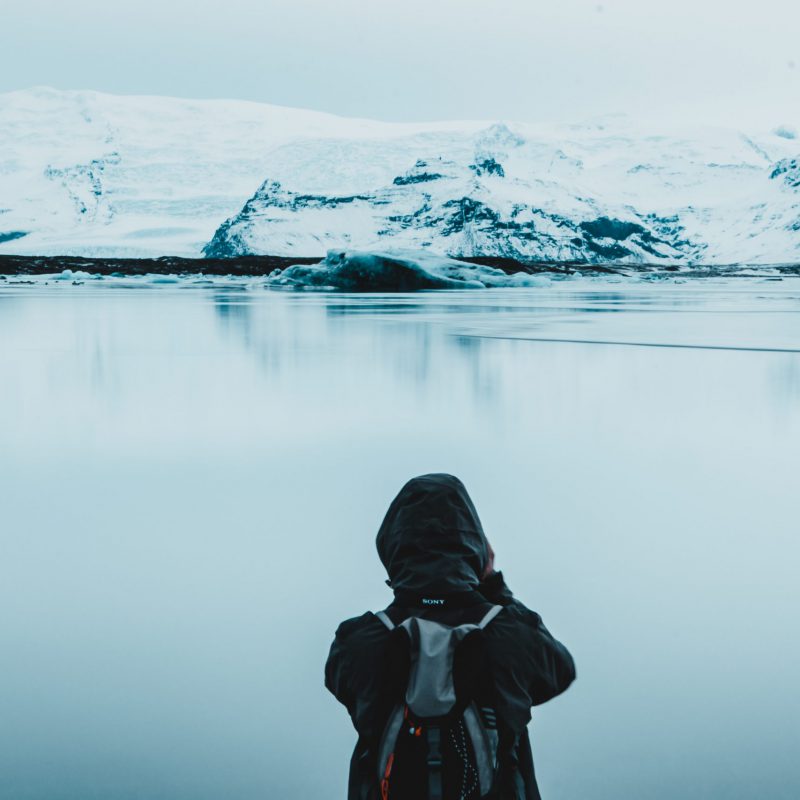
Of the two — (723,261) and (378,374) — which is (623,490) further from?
(723,261)

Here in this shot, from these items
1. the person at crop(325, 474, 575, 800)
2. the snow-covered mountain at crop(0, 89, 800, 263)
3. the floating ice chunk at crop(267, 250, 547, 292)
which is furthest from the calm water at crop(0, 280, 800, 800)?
the snow-covered mountain at crop(0, 89, 800, 263)

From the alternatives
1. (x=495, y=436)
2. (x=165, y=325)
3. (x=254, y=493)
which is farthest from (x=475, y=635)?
(x=165, y=325)

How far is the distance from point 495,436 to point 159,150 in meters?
181

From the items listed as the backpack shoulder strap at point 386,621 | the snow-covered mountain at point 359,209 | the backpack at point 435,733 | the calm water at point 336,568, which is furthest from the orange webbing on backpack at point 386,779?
the snow-covered mountain at point 359,209

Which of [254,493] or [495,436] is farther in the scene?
[495,436]

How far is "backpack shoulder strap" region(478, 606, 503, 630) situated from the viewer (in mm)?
1376

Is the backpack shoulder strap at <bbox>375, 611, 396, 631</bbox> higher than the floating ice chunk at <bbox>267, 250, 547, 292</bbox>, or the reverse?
the backpack shoulder strap at <bbox>375, 611, 396, 631</bbox>

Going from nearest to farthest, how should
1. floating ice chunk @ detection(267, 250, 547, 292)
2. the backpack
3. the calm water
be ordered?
the backpack
the calm water
floating ice chunk @ detection(267, 250, 547, 292)

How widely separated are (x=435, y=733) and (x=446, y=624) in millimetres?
151

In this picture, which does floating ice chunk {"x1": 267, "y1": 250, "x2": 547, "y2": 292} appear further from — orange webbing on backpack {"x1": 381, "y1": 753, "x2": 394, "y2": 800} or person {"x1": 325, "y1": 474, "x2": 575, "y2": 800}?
orange webbing on backpack {"x1": 381, "y1": 753, "x2": 394, "y2": 800}

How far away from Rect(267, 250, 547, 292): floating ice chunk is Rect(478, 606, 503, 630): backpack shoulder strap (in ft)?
106

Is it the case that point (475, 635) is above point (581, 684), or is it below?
above

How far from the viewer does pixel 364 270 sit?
34.0 m

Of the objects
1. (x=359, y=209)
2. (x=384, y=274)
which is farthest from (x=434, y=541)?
(x=359, y=209)
